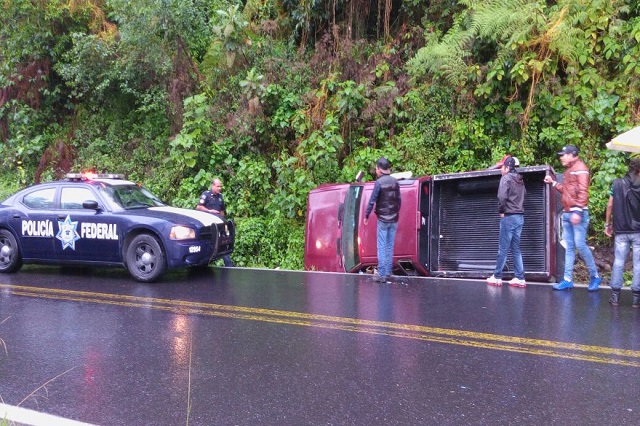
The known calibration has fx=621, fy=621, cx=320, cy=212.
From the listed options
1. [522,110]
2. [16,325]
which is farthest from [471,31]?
[16,325]

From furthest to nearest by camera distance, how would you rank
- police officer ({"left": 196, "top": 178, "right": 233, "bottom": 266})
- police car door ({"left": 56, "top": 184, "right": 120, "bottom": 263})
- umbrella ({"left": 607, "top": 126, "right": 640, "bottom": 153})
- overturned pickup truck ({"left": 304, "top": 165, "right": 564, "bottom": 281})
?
police officer ({"left": 196, "top": 178, "right": 233, "bottom": 266}) < police car door ({"left": 56, "top": 184, "right": 120, "bottom": 263}) < overturned pickup truck ({"left": 304, "top": 165, "right": 564, "bottom": 281}) < umbrella ({"left": 607, "top": 126, "right": 640, "bottom": 153})

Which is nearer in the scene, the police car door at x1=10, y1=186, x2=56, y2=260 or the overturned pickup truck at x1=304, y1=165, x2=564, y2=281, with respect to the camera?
the overturned pickup truck at x1=304, y1=165, x2=564, y2=281

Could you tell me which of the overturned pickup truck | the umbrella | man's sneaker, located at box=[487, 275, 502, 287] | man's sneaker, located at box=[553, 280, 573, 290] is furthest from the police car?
the umbrella

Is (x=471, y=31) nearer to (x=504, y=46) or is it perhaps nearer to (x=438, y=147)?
(x=504, y=46)

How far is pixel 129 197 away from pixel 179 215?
116 centimetres

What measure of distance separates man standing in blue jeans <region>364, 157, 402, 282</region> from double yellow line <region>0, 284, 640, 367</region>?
250 centimetres

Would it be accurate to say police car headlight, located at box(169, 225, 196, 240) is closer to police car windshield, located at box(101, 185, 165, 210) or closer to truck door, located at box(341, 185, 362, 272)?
police car windshield, located at box(101, 185, 165, 210)

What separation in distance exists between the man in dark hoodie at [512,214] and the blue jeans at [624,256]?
4.79ft

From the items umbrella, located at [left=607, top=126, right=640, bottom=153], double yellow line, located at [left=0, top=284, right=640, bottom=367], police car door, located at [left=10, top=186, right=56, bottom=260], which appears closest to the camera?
double yellow line, located at [left=0, top=284, right=640, bottom=367]

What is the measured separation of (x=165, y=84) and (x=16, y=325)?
10.6 metres

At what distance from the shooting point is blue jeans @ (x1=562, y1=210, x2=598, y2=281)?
322 inches

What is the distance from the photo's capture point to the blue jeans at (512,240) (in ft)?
28.7

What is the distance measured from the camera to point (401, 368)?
5.23 m

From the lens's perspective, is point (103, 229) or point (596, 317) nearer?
point (596, 317)
